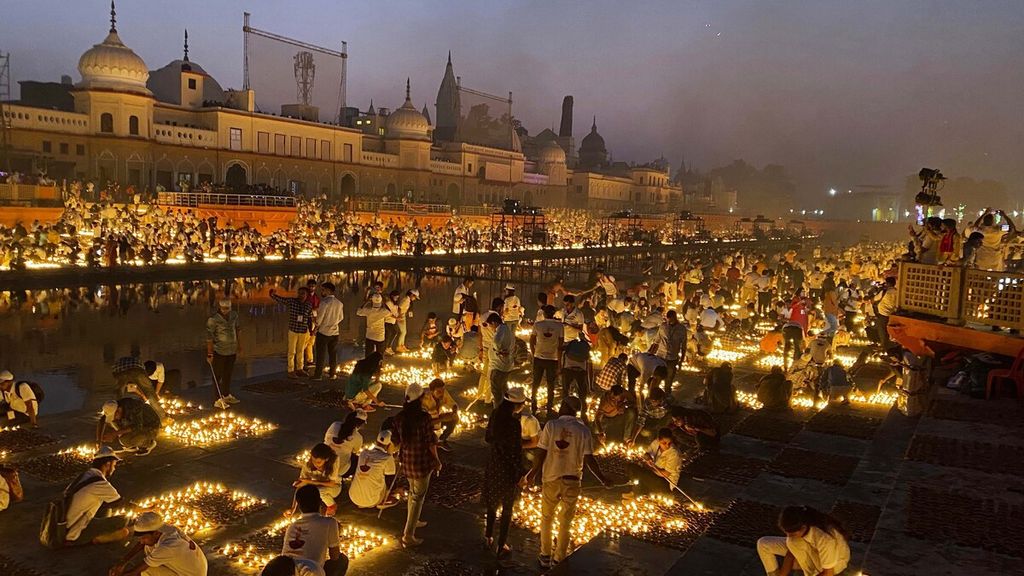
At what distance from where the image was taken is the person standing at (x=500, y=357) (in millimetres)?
9383

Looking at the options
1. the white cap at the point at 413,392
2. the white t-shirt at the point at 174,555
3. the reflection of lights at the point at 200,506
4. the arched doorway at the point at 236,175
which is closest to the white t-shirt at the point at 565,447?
the white cap at the point at 413,392

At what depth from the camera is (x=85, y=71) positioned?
4241 centimetres

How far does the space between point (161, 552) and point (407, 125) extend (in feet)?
201

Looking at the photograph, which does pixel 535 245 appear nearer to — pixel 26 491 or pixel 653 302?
pixel 653 302

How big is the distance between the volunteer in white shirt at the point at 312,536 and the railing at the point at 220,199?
3556 centimetres

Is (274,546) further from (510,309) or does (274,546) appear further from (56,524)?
(510,309)

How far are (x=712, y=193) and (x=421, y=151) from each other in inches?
3813

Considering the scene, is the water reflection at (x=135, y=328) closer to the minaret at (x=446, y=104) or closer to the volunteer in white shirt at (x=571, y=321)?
the volunteer in white shirt at (x=571, y=321)

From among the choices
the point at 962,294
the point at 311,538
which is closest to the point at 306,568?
the point at 311,538

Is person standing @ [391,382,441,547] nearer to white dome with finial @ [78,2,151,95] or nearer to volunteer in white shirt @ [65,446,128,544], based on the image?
volunteer in white shirt @ [65,446,128,544]

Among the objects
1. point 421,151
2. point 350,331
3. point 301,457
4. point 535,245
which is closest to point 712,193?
point 421,151

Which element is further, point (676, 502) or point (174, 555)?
point (676, 502)

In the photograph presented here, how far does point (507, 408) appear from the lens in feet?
19.5

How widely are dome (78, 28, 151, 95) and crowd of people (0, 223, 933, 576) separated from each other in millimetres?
33335
